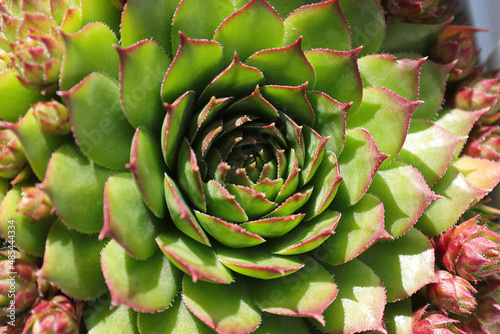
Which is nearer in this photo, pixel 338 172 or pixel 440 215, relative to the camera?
pixel 338 172

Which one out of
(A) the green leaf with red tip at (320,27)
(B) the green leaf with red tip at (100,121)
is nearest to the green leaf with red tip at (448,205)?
(A) the green leaf with red tip at (320,27)

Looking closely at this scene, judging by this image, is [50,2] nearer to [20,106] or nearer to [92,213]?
[20,106]

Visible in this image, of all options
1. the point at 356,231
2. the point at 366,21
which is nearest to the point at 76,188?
the point at 356,231

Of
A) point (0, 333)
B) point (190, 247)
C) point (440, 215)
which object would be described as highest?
point (190, 247)

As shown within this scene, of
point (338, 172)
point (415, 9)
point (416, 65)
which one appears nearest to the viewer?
point (338, 172)

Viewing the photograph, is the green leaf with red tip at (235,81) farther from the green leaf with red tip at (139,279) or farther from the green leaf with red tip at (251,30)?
the green leaf with red tip at (139,279)

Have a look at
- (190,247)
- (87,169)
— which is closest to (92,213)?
(87,169)

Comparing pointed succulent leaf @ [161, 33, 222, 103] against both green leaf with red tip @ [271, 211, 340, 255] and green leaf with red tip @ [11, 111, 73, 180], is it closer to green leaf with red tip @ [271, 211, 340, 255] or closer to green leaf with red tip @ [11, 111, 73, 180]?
green leaf with red tip @ [11, 111, 73, 180]
